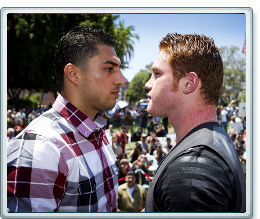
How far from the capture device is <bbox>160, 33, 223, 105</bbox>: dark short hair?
1.38m

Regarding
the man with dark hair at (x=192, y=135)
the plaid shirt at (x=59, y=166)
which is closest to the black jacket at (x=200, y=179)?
the man with dark hair at (x=192, y=135)

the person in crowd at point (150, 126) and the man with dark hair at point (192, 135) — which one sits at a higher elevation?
the person in crowd at point (150, 126)

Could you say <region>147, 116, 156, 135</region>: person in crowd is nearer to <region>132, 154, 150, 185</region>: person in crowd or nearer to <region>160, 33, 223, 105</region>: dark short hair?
<region>132, 154, 150, 185</region>: person in crowd

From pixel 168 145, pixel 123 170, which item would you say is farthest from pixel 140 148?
pixel 123 170

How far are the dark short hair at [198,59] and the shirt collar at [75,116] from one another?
0.54 meters

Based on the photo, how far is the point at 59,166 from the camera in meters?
1.35

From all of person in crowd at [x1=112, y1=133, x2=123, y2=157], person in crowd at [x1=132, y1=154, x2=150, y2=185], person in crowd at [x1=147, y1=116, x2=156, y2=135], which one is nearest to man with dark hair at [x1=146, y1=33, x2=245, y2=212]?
person in crowd at [x1=132, y1=154, x2=150, y2=185]

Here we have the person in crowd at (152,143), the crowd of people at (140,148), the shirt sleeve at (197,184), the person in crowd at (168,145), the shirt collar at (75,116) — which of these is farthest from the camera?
the person in crowd at (152,143)

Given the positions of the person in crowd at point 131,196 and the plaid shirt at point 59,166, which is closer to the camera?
the plaid shirt at point 59,166

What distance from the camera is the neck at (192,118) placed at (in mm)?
1385

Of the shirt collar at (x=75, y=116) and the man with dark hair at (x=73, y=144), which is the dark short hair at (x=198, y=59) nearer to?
the man with dark hair at (x=73, y=144)

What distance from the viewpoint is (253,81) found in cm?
195

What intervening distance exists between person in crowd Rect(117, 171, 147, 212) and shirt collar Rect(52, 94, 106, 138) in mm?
2358

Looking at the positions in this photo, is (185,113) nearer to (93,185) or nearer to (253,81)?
(93,185)
